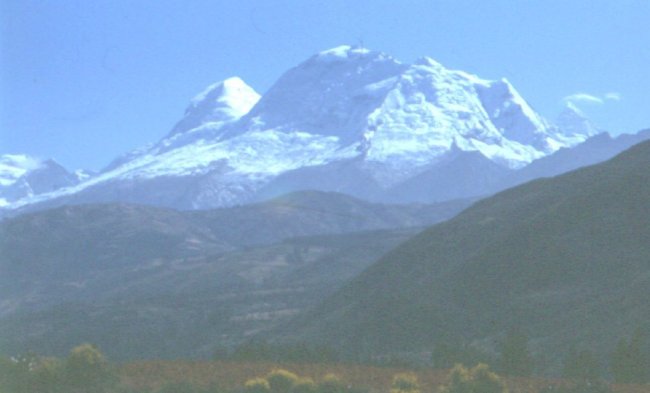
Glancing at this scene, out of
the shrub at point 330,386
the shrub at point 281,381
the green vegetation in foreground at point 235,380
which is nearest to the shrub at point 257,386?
the green vegetation in foreground at point 235,380

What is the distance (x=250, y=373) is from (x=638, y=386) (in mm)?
18978

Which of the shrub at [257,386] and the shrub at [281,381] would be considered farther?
the shrub at [281,381]

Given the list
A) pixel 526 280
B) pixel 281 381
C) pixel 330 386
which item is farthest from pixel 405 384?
pixel 526 280

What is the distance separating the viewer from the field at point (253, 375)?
54.8 m

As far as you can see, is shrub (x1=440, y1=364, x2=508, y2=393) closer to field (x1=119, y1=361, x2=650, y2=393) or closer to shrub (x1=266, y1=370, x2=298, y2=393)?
field (x1=119, y1=361, x2=650, y2=393)

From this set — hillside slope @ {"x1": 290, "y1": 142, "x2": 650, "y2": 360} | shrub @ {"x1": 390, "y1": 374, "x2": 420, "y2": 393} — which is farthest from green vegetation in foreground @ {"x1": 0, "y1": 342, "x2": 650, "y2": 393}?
hillside slope @ {"x1": 290, "y1": 142, "x2": 650, "y2": 360}

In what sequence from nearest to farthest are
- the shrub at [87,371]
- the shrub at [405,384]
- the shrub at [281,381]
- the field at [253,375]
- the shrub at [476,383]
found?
1. the shrub at [476,383]
2. the shrub at [405,384]
3. the shrub at [281,381]
4. the field at [253,375]
5. the shrub at [87,371]

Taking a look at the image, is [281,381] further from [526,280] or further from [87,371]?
[526,280]

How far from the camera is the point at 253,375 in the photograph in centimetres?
5766

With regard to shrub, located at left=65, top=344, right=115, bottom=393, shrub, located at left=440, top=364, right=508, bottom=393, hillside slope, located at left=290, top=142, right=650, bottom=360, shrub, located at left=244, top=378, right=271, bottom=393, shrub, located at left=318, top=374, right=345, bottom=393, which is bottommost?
shrub, located at left=440, top=364, right=508, bottom=393

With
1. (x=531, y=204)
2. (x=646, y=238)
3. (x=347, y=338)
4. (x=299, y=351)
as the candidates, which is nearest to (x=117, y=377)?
(x=299, y=351)

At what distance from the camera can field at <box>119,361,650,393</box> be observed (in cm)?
5475

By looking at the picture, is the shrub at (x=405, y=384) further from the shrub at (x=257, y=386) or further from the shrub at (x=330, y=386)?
the shrub at (x=257, y=386)

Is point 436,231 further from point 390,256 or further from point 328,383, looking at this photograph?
point 328,383
